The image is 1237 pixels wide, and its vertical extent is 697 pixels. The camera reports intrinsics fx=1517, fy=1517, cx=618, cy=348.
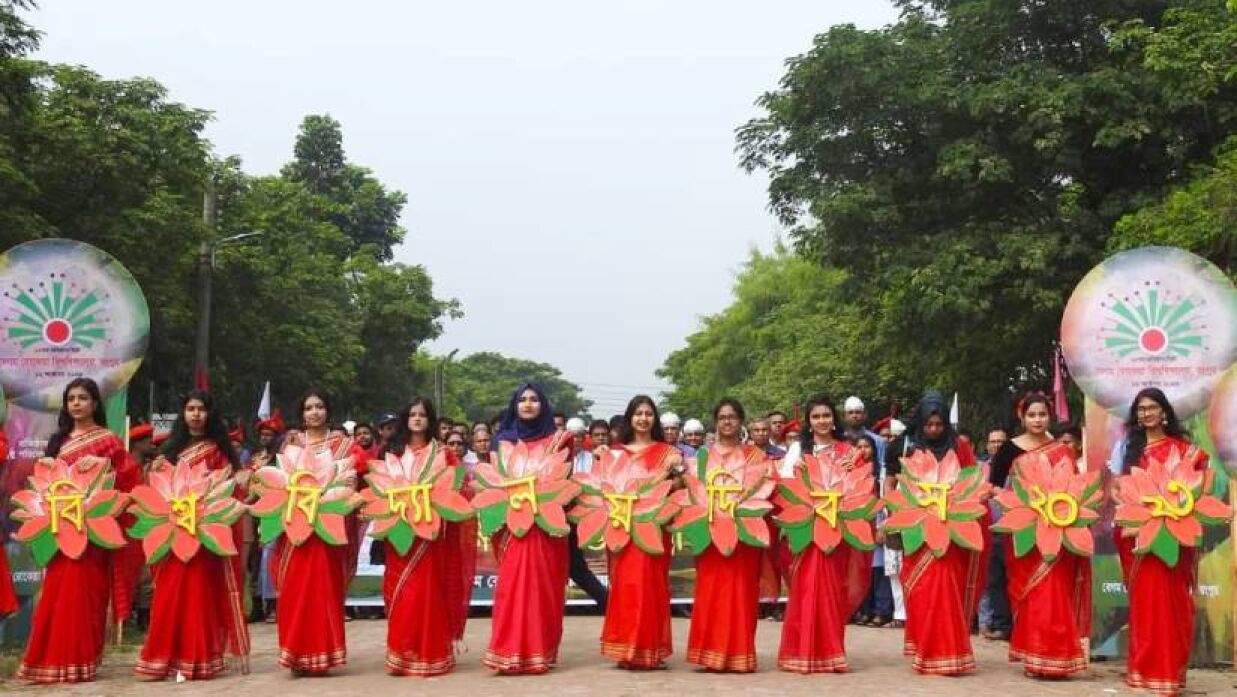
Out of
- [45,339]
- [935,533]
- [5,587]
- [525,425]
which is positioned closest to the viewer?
[935,533]

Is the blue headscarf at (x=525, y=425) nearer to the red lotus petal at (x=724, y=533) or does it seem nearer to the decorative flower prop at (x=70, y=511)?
the red lotus petal at (x=724, y=533)

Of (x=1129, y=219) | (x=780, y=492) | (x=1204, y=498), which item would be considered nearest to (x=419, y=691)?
(x=780, y=492)

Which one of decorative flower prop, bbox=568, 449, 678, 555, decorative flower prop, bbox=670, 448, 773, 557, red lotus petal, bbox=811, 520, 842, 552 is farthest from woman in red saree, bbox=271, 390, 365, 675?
red lotus petal, bbox=811, 520, 842, 552

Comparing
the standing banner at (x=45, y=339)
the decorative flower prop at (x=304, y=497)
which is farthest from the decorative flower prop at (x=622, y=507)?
the standing banner at (x=45, y=339)

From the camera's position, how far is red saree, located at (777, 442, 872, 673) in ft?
26.6

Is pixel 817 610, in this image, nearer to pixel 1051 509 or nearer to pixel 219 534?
pixel 1051 509

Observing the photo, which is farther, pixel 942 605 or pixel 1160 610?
pixel 942 605

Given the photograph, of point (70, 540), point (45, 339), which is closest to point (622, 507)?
point (70, 540)

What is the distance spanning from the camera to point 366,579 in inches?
486

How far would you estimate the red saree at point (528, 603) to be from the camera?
7906mm

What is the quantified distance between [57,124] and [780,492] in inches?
613

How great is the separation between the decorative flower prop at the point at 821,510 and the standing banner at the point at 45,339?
14.8ft

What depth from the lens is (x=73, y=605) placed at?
26.5 ft

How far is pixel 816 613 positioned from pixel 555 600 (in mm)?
1403
